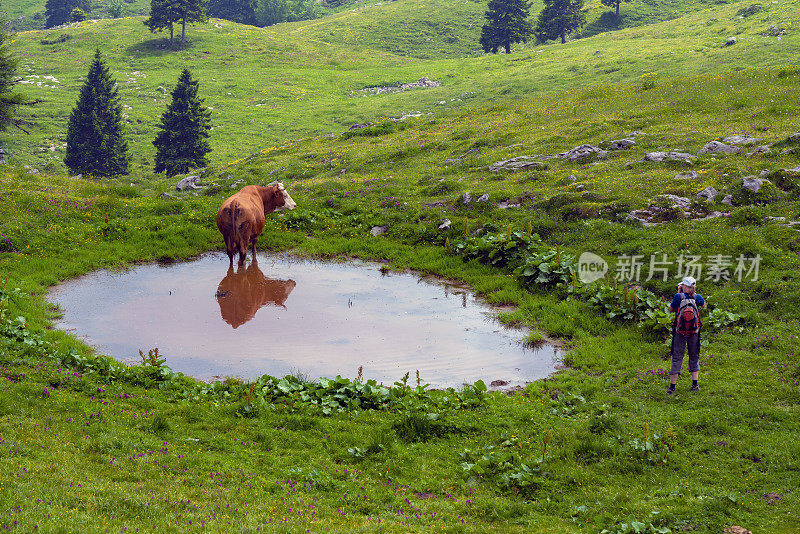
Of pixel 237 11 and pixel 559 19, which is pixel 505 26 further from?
pixel 237 11

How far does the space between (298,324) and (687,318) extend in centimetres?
1038

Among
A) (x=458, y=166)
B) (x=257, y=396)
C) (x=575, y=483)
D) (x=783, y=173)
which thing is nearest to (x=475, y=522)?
(x=575, y=483)

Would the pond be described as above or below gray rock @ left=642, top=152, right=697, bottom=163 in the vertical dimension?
below

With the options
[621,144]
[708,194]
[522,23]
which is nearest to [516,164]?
[621,144]

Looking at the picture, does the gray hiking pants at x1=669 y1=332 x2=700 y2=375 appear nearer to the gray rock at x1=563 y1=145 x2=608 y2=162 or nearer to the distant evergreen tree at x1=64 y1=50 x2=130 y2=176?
the gray rock at x1=563 y1=145 x2=608 y2=162

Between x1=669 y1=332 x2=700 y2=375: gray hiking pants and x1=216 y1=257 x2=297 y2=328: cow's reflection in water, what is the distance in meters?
11.4

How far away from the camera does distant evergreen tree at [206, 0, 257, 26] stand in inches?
6063

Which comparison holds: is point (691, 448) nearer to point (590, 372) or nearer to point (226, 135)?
point (590, 372)

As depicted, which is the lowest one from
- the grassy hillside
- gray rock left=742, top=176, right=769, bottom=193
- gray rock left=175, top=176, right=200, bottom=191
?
gray rock left=175, top=176, right=200, bottom=191

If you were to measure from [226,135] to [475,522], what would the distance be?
62203 mm

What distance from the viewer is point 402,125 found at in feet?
149

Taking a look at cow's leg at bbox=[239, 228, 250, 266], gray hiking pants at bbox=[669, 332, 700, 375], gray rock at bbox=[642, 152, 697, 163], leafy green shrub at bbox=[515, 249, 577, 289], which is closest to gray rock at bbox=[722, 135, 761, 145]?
gray rock at bbox=[642, 152, 697, 163]

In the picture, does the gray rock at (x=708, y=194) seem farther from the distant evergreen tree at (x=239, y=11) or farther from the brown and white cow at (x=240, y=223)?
the distant evergreen tree at (x=239, y=11)

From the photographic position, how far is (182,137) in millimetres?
60719
